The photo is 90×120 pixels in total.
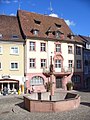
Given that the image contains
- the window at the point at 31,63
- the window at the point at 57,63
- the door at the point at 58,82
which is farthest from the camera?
the door at the point at 58,82

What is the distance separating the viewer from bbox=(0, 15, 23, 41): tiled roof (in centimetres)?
3791

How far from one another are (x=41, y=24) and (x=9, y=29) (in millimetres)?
6573

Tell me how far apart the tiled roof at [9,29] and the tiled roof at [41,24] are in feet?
3.70

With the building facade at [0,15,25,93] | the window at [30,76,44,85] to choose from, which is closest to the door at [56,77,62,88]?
the window at [30,76,44,85]

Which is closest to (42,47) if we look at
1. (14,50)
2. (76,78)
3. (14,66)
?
(14,50)

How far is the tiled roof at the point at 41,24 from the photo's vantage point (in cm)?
4031

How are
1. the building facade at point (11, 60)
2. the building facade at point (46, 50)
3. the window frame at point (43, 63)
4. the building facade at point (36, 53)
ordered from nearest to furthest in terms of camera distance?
the building facade at point (11, 60) < the building facade at point (36, 53) < the building facade at point (46, 50) < the window frame at point (43, 63)

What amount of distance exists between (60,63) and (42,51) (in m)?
4.33

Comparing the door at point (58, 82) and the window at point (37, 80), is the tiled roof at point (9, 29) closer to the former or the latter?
the window at point (37, 80)

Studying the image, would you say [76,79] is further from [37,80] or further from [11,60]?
[11,60]

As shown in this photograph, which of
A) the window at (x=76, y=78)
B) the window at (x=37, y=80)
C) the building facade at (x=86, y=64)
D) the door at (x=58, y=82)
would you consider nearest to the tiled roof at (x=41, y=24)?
the building facade at (x=86, y=64)

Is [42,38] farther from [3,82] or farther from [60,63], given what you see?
[3,82]

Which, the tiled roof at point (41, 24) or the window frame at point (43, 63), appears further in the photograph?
the tiled roof at point (41, 24)

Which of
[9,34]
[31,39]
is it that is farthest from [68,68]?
[9,34]
